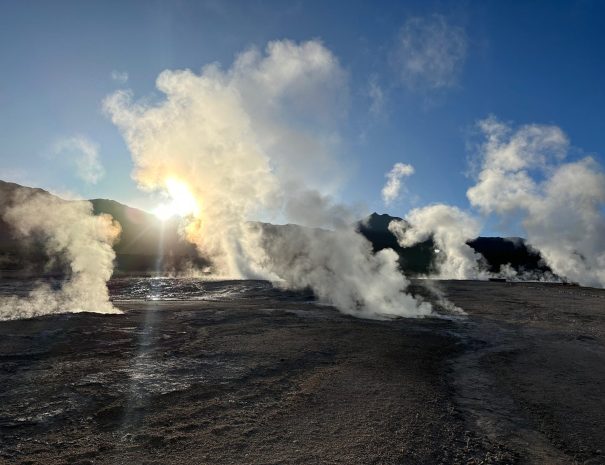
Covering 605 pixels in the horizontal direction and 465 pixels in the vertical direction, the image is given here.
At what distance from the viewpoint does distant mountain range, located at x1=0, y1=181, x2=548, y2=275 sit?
53000 millimetres

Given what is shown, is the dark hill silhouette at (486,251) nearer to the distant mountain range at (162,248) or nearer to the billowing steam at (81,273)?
the distant mountain range at (162,248)

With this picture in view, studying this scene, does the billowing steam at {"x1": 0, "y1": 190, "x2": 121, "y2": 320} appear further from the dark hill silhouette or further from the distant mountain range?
the dark hill silhouette

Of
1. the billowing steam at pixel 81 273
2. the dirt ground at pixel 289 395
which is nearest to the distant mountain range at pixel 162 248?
the billowing steam at pixel 81 273

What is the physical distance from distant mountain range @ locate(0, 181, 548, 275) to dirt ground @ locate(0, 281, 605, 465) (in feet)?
131

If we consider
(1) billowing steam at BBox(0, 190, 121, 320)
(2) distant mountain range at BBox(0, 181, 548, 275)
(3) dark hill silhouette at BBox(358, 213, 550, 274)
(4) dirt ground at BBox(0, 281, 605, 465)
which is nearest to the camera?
(4) dirt ground at BBox(0, 281, 605, 465)

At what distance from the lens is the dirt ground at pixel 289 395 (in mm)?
5043

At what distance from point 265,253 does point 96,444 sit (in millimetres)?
36004

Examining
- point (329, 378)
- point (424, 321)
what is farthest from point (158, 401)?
point (424, 321)

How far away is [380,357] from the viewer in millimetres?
9797

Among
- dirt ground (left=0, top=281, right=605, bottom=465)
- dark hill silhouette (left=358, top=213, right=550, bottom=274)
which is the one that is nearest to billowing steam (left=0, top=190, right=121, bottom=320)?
dirt ground (left=0, top=281, right=605, bottom=465)

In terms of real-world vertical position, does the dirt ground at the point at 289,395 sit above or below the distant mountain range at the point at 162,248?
below

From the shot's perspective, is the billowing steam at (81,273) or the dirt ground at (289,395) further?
the billowing steam at (81,273)

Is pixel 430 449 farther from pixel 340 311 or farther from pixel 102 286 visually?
pixel 102 286

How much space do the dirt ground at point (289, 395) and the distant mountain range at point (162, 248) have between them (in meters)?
39.8
